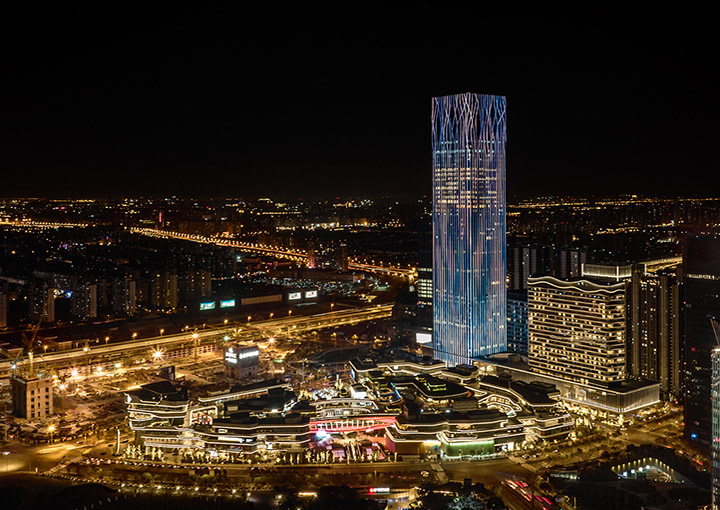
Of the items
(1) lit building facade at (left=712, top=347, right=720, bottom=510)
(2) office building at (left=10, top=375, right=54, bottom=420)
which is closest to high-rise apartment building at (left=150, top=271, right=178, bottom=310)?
(2) office building at (left=10, top=375, right=54, bottom=420)

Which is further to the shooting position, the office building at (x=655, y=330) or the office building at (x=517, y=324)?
the office building at (x=517, y=324)

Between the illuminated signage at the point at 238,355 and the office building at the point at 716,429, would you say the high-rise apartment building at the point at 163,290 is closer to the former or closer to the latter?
the illuminated signage at the point at 238,355

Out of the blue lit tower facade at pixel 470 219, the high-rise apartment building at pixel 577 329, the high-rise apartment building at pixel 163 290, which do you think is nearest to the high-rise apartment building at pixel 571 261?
the blue lit tower facade at pixel 470 219

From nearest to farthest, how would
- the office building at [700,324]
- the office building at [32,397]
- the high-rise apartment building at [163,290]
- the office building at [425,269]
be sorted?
the office building at [700,324] < the office building at [32,397] < the office building at [425,269] < the high-rise apartment building at [163,290]

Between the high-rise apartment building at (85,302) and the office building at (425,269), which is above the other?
the office building at (425,269)

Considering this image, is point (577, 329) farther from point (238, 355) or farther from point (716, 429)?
point (238, 355)

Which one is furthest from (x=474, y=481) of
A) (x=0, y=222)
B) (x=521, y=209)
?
(x=0, y=222)

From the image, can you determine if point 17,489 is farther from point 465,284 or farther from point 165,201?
point 165,201
